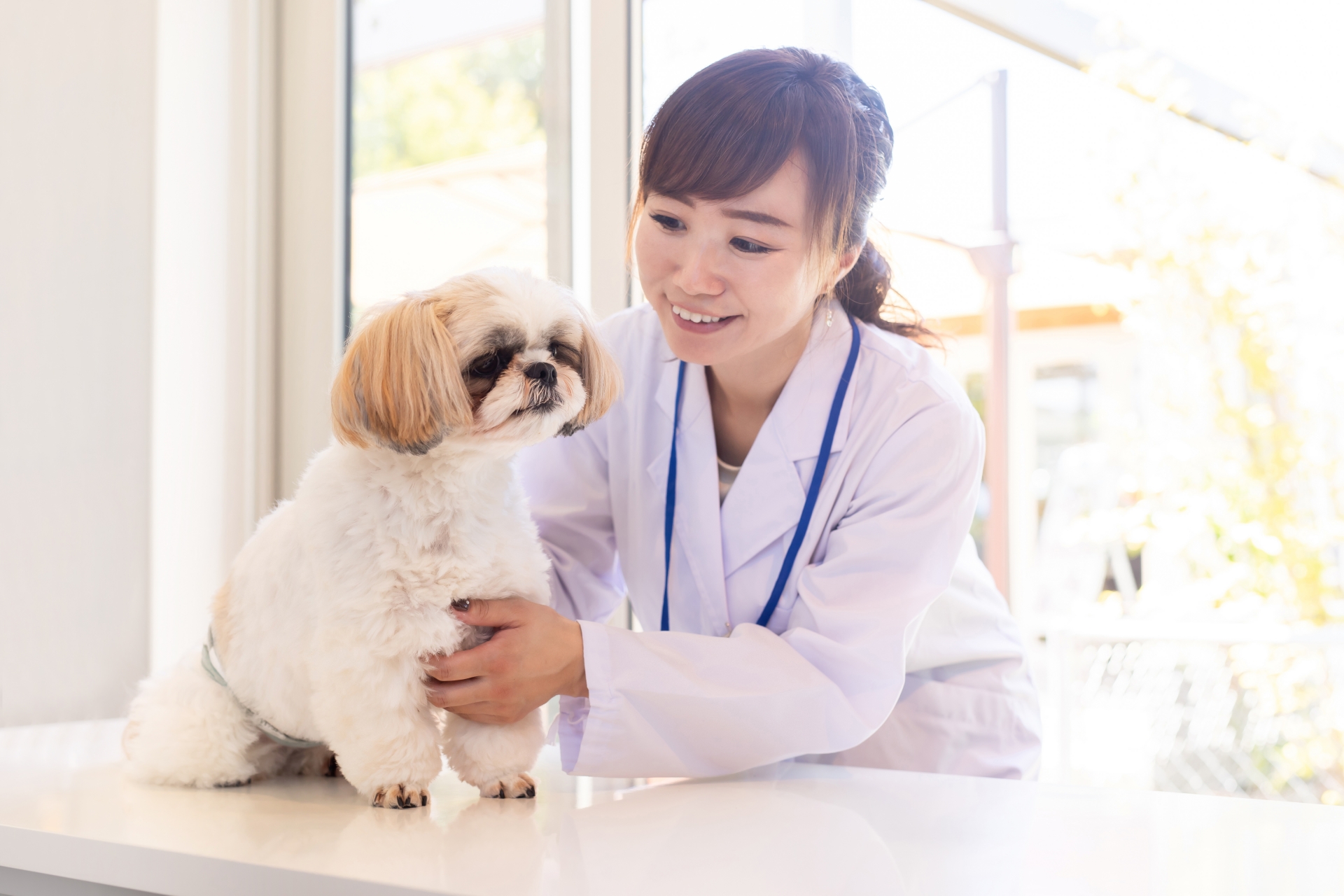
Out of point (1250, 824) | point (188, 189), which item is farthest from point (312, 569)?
point (188, 189)

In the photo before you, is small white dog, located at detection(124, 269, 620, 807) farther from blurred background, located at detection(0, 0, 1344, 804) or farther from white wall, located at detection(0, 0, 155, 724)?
white wall, located at detection(0, 0, 155, 724)

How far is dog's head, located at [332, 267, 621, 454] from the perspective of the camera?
3.08ft

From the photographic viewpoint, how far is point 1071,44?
2.80m

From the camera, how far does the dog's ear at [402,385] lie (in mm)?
934

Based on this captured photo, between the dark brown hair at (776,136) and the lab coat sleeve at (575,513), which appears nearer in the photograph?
the dark brown hair at (776,136)

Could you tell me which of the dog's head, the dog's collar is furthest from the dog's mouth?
the dog's collar

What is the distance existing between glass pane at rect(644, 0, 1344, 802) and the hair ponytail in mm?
1060

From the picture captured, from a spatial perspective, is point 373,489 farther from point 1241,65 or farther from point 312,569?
point 1241,65

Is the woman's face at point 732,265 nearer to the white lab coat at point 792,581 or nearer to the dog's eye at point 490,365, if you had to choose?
the white lab coat at point 792,581

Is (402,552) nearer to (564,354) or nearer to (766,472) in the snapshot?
(564,354)

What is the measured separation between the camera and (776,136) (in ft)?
3.74

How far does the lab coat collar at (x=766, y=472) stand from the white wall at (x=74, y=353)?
1.25m

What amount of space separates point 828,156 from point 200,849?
0.98 meters

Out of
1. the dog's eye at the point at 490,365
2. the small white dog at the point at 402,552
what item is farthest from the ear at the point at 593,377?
the dog's eye at the point at 490,365
